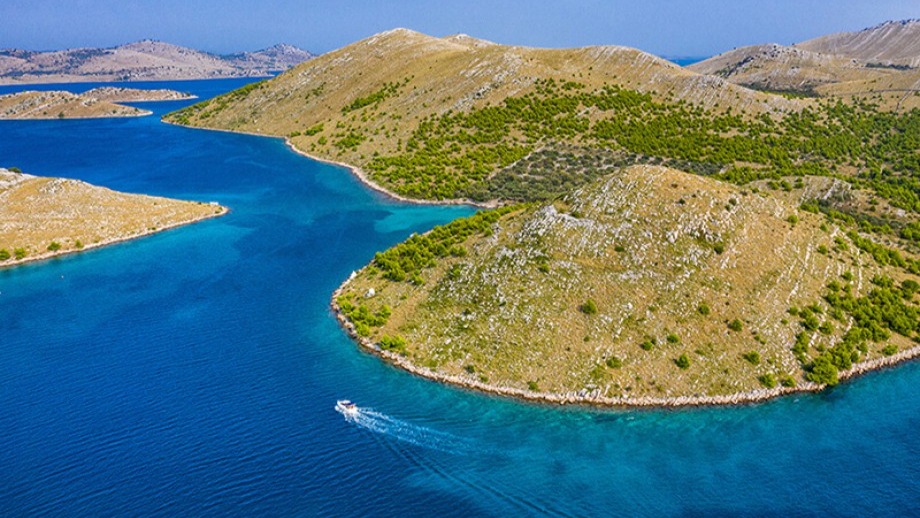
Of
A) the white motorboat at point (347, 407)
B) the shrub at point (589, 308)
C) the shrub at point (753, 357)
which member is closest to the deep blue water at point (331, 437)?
the white motorboat at point (347, 407)

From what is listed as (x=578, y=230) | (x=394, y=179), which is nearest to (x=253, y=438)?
(x=578, y=230)

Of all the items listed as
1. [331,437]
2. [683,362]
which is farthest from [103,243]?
[683,362]

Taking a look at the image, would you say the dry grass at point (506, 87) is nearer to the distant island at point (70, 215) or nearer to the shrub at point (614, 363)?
the distant island at point (70, 215)

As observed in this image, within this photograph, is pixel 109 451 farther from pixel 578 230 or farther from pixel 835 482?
pixel 835 482

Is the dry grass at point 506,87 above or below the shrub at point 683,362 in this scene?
above

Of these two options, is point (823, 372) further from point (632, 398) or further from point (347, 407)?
point (347, 407)

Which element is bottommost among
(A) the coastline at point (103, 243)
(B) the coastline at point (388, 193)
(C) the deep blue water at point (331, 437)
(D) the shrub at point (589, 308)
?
(C) the deep blue water at point (331, 437)

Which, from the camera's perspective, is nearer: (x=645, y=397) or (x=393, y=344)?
(x=645, y=397)
